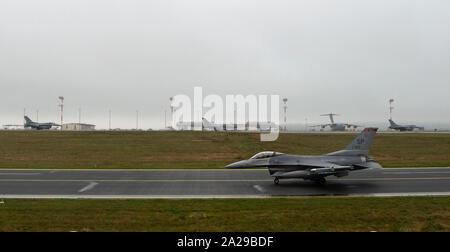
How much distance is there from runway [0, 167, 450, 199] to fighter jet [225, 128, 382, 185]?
759 mm

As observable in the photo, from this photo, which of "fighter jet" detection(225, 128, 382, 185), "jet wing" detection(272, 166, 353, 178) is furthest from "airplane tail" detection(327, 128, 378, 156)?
"jet wing" detection(272, 166, 353, 178)

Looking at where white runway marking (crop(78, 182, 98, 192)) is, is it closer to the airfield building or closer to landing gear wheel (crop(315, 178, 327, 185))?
landing gear wheel (crop(315, 178, 327, 185))

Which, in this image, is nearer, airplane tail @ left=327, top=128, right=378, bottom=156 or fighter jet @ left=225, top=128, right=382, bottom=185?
fighter jet @ left=225, top=128, right=382, bottom=185

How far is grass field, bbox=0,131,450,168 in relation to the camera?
3316 centimetres

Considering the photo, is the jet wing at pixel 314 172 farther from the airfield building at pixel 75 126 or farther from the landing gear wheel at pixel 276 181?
the airfield building at pixel 75 126

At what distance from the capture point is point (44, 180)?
2138cm

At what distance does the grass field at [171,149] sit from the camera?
33.2 meters

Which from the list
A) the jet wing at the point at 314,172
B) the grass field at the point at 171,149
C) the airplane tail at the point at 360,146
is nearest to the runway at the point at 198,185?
the jet wing at the point at 314,172

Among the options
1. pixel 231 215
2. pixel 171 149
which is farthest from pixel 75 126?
pixel 231 215

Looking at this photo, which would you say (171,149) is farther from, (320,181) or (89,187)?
(320,181)

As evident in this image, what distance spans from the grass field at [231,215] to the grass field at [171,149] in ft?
53.4

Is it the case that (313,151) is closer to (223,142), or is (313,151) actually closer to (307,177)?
(223,142)

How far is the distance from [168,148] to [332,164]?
92.2 feet

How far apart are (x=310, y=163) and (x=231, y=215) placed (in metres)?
10.4
